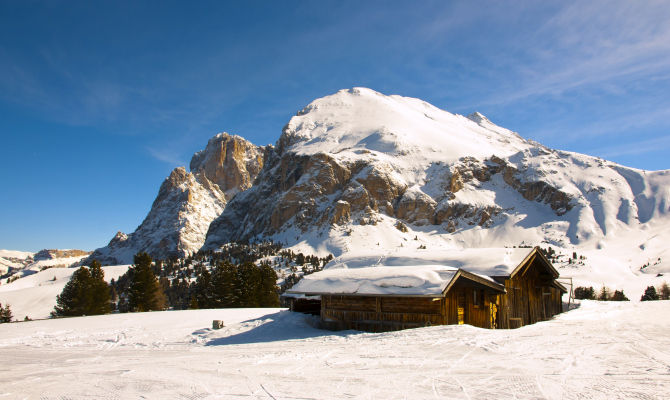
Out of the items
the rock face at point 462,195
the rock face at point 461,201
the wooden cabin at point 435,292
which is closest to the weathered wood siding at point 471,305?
the wooden cabin at point 435,292

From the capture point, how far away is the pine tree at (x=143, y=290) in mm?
44328

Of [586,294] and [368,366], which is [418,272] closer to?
[368,366]

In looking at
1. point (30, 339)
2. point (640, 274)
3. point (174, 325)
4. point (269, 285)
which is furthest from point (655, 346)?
point (640, 274)

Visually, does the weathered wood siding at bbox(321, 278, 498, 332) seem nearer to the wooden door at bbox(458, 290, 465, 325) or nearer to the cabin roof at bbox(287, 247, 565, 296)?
the wooden door at bbox(458, 290, 465, 325)

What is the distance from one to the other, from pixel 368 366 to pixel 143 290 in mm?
42378

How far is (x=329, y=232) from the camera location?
16125cm

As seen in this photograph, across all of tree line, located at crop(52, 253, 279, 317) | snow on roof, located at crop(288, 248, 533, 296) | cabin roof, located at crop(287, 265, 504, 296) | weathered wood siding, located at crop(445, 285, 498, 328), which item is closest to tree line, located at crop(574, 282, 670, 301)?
snow on roof, located at crop(288, 248, 533, 296)

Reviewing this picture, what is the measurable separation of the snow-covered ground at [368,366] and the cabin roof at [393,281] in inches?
82.8

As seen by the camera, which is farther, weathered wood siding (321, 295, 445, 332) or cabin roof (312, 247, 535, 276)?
cabin roof (312, 247, 535, 276)

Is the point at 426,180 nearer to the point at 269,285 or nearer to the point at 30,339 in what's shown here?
the point at 269,285

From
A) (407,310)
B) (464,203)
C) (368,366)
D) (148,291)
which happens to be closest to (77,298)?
(148,291)

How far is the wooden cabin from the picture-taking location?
16.8 metres

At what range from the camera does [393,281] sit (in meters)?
17.6

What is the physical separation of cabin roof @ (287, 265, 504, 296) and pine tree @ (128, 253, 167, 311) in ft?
102
